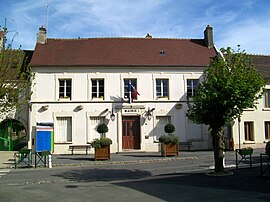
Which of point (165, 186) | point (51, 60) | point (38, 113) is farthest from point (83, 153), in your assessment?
point (165, 186)

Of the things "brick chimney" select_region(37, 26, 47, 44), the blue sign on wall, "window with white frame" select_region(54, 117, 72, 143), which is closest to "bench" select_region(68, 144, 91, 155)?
"window with white frame" select_region(54, 117, 72, 143)

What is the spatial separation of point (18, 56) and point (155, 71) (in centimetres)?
1087

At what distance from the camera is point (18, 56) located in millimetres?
15633

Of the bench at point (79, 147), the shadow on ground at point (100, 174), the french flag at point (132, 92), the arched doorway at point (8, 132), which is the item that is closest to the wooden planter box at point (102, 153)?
the shadow on ground at point (100, 174)

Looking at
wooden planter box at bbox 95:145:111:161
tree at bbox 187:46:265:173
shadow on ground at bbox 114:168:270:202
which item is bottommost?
shadow on ground at bbox 114:168:270:202

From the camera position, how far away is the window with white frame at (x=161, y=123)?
2270 cm

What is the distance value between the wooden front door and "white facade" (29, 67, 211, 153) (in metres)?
0.27

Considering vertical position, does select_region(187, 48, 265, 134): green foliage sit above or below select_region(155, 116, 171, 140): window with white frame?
above

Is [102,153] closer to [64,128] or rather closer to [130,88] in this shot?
[64,128]

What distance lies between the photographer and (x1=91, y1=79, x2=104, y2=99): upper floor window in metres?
22.7

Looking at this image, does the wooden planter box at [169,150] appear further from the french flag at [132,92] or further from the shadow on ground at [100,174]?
the french flag at [132,92]

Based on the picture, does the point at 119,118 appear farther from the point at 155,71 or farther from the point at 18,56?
the point at 18,56

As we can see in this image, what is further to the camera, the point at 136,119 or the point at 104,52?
the point at 104,52

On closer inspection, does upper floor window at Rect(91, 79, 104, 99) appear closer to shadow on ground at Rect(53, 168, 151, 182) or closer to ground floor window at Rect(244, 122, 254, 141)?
shadow on ground at Rect(53, 168, 151, 182)
